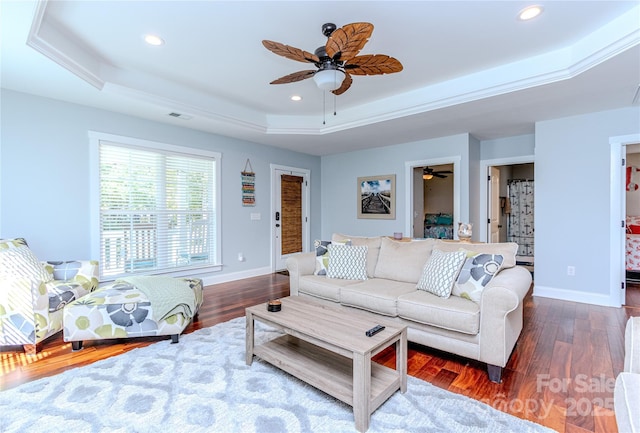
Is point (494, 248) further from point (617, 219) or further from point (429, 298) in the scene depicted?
point (617, 219)

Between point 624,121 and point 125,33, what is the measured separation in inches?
213

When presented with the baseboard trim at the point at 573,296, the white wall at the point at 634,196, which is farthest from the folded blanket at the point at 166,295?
the white wall at the point at 634,196

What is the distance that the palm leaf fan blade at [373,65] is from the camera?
2.28m

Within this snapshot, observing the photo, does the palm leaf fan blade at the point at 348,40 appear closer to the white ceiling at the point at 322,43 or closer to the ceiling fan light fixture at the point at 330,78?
the ceiling fan light fixture at the point at 330,78

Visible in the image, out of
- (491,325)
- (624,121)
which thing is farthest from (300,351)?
(624,121)

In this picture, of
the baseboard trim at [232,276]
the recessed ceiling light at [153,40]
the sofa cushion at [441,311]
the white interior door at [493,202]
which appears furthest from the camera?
the white interior door at [493,202]

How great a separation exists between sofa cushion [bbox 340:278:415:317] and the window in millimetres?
2818

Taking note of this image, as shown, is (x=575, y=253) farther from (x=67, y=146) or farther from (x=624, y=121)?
(x=67, y=146)

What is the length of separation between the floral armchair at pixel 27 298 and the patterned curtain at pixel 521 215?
8.59 metres

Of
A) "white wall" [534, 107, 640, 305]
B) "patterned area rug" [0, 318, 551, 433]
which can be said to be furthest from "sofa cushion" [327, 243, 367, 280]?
"white wall" [534, 107, 640, 305]

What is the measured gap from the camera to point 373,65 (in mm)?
2391

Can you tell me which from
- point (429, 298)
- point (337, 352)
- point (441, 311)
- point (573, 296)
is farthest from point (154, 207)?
point (573, 296)

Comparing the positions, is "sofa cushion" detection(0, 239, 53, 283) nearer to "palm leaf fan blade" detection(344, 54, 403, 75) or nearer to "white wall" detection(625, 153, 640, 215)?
"palm leaf fan blade" detection(344, 54, 403, 75)

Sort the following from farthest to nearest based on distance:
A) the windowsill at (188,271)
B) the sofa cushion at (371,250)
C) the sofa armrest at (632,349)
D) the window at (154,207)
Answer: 1. the windowsill at (188,271)
2. the window at (154,207)
3. the sofa cushion at (371,250)
4. the sofa armrest at (632,349)
